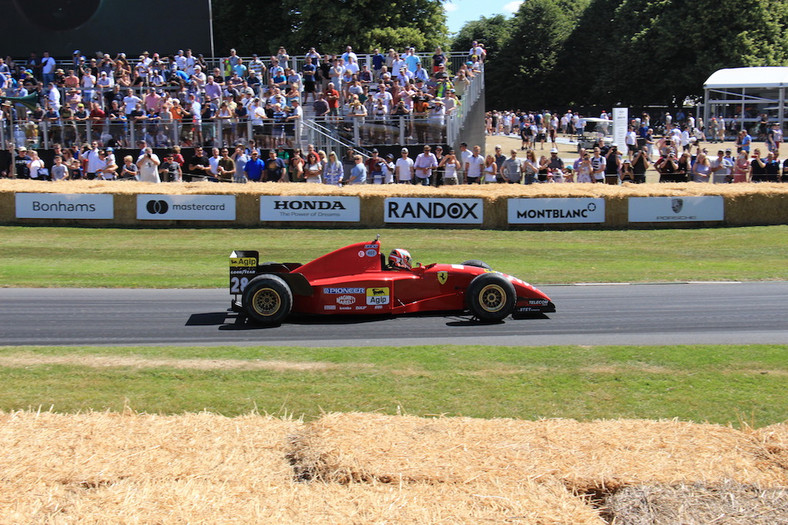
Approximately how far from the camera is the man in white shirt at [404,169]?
24.1m

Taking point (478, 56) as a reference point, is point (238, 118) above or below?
below

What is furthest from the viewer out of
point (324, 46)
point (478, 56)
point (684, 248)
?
point (324, 46)

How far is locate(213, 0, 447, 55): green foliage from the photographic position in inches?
1693

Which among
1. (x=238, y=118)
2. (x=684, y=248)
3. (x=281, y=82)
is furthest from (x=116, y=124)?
(x=684, y=248)

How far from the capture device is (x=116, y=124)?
26.4 metres

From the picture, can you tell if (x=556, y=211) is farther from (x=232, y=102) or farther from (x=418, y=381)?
(x=418, y=381)

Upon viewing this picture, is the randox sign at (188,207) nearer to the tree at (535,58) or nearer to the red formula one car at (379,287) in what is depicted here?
the red formula one car at (379,287)

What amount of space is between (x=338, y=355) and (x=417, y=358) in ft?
3.53

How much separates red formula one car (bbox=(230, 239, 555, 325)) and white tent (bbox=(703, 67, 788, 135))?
1428 inches

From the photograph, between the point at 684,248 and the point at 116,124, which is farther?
the point at 116,124

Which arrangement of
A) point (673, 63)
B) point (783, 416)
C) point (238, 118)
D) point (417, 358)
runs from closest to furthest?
point (783, 416), point (417, 358), point (238, 118), point (673, 63)

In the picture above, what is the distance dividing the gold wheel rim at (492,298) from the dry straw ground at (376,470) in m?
6.09

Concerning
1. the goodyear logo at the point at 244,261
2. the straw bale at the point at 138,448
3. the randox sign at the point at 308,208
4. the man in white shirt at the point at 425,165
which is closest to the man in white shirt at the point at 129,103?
the randox sign at the point at 308,208

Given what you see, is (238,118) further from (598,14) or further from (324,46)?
(598,14)
